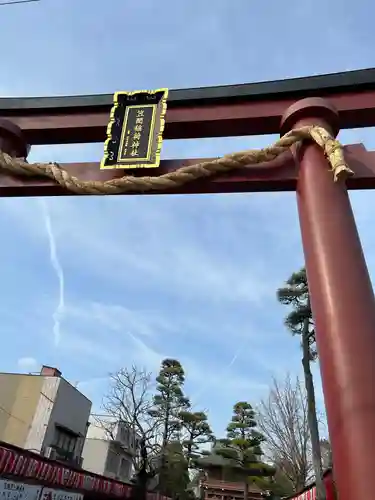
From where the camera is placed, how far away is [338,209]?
2500 millimetres

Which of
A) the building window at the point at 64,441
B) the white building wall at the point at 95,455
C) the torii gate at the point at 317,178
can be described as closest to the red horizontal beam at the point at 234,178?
the torii gate at the point at 317,178

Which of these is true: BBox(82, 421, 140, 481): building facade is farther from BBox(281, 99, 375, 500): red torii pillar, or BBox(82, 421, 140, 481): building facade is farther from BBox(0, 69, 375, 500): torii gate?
BBox(281, 99, 375, 500): red torii pillar

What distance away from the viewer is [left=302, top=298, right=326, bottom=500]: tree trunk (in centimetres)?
1016

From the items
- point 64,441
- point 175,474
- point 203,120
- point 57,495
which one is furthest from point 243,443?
point 203,120

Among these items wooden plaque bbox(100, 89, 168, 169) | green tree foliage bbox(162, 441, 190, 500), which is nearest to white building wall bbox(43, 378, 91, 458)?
green tree foliage bbox(162, 441, 190, 500)

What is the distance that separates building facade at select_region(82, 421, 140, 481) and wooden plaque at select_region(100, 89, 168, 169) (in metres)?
25.1

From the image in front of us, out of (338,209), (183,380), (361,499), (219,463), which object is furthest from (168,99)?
(219,463)

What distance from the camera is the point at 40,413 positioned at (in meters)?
20.1

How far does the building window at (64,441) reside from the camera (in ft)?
68.3

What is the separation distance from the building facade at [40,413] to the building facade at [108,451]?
493 centimetres

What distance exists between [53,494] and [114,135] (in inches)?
432

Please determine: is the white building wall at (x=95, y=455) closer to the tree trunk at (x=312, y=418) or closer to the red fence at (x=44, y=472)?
the red fence at (x=44, y=472)

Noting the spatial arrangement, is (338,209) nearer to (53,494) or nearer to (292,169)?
(292,169)

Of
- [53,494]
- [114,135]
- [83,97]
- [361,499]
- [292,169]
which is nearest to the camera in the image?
[361,499]
